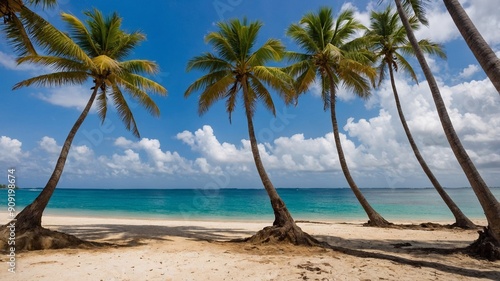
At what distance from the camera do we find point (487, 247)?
7.32 meters

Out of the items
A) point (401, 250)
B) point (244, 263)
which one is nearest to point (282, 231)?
point (244, 263)

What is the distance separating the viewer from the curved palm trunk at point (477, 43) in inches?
217

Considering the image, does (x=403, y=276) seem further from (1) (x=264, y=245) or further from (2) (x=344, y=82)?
(2) (x=344, y=82)

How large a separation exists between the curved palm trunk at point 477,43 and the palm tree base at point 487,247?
13.8 feet

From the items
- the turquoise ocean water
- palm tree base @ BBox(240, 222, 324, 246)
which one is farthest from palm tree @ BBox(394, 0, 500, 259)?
the turquoise ocean water

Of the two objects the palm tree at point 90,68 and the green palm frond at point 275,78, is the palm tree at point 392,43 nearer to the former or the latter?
the green palm frond at point 275,78

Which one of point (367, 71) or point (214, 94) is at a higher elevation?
point (367, 71)

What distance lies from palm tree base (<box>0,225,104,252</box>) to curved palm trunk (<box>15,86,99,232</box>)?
176mm

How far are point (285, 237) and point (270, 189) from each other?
1.79 m

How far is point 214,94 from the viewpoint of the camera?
43.2 ft

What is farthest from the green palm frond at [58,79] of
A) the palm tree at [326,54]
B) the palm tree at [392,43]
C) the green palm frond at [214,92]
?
the palm tree at [392,43]

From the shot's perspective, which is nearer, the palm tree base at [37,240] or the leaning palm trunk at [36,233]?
the palm tree base at [37,240]

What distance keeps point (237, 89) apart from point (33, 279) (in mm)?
9631

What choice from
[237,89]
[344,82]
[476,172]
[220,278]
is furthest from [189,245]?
[344,82]
